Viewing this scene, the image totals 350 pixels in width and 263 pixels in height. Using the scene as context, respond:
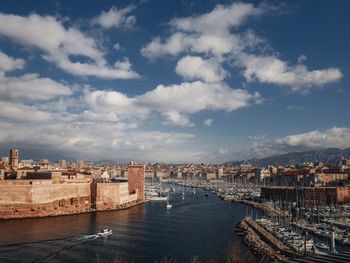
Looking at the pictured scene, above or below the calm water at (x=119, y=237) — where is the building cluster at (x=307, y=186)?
above

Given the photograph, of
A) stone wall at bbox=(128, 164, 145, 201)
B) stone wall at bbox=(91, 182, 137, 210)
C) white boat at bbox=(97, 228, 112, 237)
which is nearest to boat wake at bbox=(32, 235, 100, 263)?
white boat at bbox=(97, 228, 112, 237)

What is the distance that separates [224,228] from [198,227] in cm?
193

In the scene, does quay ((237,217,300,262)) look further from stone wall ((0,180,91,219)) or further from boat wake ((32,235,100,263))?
stone wall ((0,180,91,219))

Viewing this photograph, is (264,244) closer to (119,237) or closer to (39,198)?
(119,237)

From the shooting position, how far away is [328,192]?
46531mm

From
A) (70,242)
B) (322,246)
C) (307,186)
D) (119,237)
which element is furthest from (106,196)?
(307,186)

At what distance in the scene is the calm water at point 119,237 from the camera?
68.1ft

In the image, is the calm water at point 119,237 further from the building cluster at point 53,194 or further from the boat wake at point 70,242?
the building cluster at point 53,194

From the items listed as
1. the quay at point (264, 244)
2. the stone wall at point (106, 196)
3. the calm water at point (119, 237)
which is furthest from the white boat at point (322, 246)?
the stone wall at point (106, 196)

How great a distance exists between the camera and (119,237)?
26.1 metres

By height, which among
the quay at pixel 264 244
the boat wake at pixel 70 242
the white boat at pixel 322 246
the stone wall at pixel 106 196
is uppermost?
the stone wall at pixel 106 196

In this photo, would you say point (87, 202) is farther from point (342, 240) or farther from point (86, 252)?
point (342, 240)

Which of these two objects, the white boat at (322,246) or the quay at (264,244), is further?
the white boat at (322,246)

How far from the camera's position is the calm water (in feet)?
68.1
